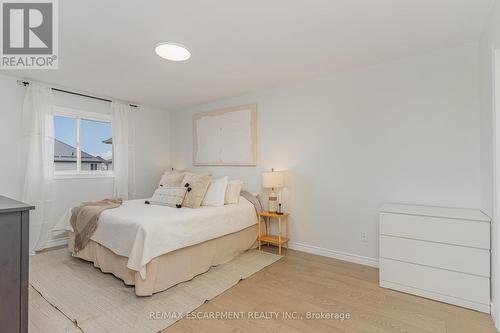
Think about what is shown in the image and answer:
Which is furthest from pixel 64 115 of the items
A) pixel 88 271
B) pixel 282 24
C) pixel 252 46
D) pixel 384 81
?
pixel 384 81

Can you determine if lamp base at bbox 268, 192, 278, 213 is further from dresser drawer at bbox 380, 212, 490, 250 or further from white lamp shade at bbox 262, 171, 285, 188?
dresser drawer at bbox 380, 212, 490, 250

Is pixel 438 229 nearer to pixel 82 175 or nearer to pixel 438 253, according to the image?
pixel 438 253

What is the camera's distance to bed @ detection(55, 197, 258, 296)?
7.17 feet

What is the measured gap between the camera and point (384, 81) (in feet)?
9.20

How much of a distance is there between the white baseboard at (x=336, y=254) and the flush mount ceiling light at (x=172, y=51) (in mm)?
2786

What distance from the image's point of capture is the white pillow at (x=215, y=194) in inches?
131

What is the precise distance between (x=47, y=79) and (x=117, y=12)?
2.27 meters

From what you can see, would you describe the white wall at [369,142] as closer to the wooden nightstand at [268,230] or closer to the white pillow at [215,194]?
the wooden nightstand at [268,230]

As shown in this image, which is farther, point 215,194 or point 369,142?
point 215,194

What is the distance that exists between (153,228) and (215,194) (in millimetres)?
1229

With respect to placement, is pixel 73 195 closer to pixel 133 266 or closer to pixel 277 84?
pixel 133 266

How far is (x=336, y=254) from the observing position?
3.13 m

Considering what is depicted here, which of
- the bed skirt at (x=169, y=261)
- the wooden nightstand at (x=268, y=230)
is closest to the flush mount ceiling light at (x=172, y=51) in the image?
the bed skirt at (x=169, y=261)

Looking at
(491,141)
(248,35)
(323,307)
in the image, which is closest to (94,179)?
(248,35)
